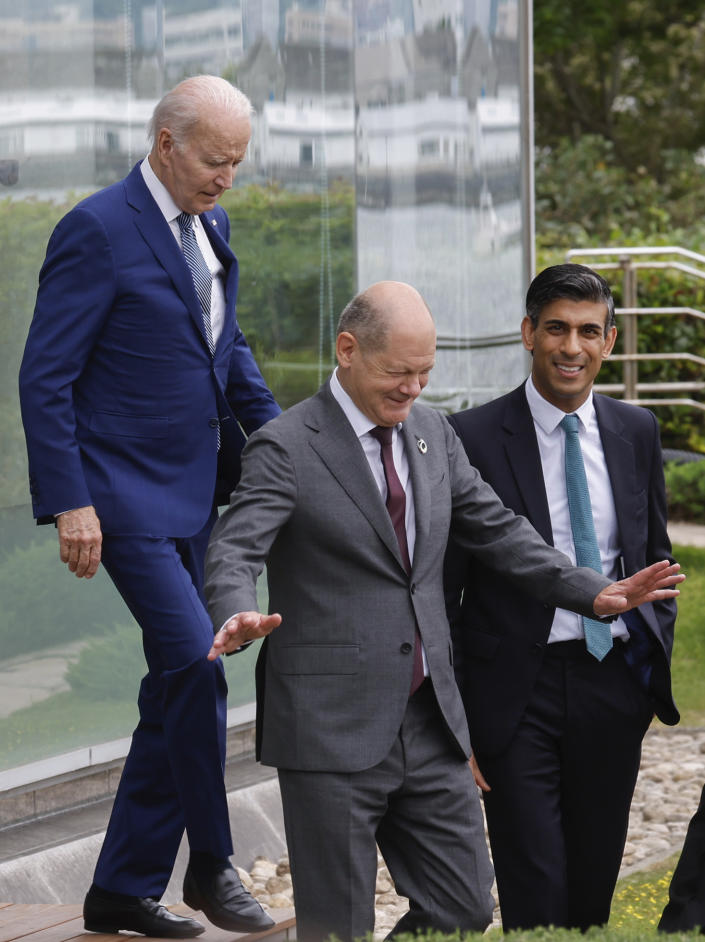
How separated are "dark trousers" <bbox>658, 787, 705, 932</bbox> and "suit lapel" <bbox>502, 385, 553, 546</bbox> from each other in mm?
778

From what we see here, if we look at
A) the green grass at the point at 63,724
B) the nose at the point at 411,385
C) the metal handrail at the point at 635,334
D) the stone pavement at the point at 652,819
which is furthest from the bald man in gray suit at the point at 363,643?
the metal handrail at the point at 635,334

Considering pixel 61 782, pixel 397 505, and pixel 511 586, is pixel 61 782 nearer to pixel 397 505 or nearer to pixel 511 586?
pixel 511 586

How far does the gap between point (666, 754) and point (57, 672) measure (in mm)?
3468

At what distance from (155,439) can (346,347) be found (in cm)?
82

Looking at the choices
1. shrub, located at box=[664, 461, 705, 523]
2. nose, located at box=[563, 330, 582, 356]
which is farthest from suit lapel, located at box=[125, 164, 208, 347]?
shrub, located at box=[664, 461, 705, 523]

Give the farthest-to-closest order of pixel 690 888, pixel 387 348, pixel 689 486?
pixel 689 486
pixel 690 888
pixel 387 348

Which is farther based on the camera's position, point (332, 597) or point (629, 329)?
point (629, 329)

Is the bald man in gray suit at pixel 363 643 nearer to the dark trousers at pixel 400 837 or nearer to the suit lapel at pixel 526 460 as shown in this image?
the dark trousers at pixel 400 837

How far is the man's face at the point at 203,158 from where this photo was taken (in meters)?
3.84

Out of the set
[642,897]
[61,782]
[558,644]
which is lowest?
[642,897]

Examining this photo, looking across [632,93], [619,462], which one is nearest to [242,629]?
[619,462]

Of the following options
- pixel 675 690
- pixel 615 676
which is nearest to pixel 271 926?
pixel 615 676

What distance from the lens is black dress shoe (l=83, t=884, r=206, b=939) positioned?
163 inches

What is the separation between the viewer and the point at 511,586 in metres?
3.93
